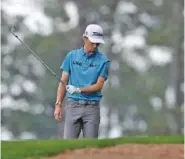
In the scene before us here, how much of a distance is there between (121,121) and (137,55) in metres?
5.79

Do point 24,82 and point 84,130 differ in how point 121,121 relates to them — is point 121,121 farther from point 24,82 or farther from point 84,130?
point 84,130

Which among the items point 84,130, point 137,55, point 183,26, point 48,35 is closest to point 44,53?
point 48,35

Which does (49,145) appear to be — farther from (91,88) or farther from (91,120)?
(91,120)

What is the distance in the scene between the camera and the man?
8.79 metres

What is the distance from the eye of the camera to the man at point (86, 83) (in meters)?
8.79

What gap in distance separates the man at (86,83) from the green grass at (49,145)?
73 cm

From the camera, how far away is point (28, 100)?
4044 cm

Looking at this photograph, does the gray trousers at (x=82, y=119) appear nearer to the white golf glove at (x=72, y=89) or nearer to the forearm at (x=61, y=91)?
the forearm at (x=61, y=91)

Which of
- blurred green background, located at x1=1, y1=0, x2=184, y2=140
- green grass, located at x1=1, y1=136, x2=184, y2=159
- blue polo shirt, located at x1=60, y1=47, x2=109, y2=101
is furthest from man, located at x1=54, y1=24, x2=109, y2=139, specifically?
blurred green background, located at x1=1, y1=0, x2=184, y2=140

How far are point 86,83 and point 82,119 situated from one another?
45 centimetres

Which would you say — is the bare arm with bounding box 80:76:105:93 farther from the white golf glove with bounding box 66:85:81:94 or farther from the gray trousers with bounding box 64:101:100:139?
the gray trousers with bounding box 64:101:100:139

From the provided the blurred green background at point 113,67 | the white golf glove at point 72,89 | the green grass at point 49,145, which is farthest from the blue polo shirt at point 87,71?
the blurred green background at point 113,67

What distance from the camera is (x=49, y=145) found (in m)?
7.61

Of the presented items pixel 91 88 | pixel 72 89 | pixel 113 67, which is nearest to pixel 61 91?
pixel 72 89
